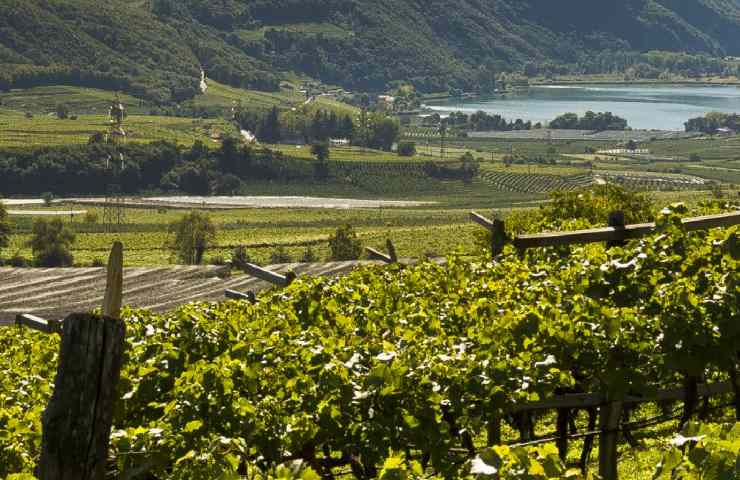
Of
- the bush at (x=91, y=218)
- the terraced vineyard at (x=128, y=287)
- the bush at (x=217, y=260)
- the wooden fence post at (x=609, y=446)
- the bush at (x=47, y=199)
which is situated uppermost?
the wooden fence post at (x=609, y=446)

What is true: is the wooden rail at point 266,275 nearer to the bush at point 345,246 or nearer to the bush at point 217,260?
the bush at point 345,246

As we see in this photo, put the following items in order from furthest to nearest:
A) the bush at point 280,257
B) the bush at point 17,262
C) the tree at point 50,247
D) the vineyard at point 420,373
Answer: the tree at point 50,247
the bush at point 280,257
the bush at point 17,262
the vineyard at point 420,373

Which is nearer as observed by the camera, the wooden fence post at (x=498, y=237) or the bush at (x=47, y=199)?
the wooden fence post at (x=498, y=237)

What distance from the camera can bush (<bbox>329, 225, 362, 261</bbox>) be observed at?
102 m

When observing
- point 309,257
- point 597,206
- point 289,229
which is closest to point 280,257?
point 309,257

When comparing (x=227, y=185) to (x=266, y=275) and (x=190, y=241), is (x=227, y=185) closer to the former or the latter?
(x=190, y=241)

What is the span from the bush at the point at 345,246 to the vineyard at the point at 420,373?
87.4 metres

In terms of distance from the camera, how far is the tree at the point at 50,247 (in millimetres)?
114188

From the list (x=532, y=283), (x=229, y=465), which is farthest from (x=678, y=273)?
(x=229, y=465)

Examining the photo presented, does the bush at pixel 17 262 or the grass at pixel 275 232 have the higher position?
the bush at pixel 17 262

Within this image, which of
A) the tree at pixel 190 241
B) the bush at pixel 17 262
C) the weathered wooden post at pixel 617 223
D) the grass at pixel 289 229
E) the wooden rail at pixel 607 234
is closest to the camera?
the wooden rail at pixel 607 234

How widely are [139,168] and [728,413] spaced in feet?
595

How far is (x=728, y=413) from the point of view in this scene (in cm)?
1620

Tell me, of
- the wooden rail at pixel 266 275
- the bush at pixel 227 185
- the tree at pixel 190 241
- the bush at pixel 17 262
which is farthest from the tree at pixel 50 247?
the wooden rail at pixel 266 275
